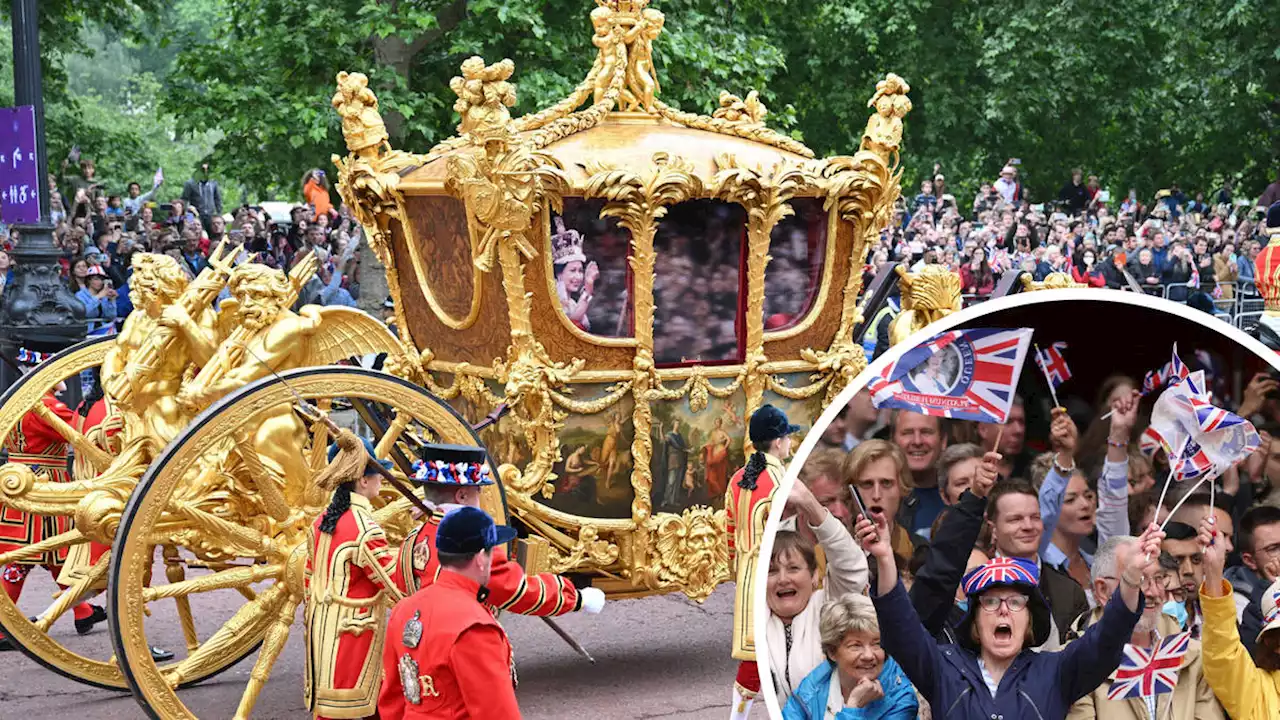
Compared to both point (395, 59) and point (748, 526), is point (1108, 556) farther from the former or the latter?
point (395, 59)

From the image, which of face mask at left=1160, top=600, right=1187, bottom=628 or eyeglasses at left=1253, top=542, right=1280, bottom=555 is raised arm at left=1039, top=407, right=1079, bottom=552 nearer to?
face mask at left=1160, top=600, right=1187, bottom=628

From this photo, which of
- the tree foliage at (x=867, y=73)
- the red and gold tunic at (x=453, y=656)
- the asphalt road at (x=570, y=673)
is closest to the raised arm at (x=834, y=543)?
the red and gold tunic at (x=453, y=656)

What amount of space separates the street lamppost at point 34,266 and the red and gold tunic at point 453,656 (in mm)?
7251

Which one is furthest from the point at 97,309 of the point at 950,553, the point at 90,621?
the point at 950,553

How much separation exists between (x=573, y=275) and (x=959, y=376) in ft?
15.9

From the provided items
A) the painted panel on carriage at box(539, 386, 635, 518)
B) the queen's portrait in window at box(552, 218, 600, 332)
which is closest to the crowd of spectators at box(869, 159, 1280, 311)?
the painted panel on carriage at box(539, 386, 635, 518)

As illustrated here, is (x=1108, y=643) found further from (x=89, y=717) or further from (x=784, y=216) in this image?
(x=89, y=717)

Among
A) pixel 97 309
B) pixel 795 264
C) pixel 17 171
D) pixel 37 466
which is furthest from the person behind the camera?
pixel 97 309

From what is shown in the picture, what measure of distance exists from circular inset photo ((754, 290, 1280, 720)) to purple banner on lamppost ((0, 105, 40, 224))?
Result: 992 cm

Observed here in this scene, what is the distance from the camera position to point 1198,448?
353cm

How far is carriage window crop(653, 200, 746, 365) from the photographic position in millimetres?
8445

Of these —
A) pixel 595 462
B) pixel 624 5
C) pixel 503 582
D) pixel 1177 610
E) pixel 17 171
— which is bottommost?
pixel 503 582

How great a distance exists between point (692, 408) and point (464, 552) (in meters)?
3.39

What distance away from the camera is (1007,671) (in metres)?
3.72
